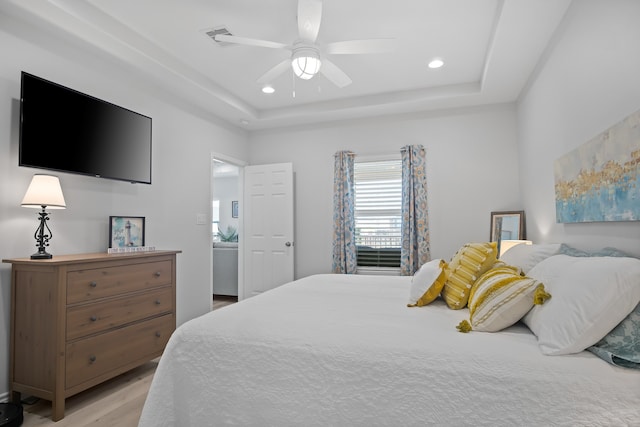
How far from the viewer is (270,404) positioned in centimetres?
142

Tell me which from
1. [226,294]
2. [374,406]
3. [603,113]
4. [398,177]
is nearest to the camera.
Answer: [374,406]

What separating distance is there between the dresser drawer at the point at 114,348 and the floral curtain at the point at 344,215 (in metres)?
2.23

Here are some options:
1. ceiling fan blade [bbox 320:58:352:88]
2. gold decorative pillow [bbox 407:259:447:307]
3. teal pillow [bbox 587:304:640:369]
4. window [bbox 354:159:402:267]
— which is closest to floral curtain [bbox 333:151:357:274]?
window [bbox 354:159:402:267]

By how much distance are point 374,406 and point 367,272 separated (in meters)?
3.37

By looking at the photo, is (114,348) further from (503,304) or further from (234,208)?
(234,208)

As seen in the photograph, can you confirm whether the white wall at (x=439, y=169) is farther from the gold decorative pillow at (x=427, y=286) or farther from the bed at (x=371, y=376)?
the bed at (x=371, y=376)

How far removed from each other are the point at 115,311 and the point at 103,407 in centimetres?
61

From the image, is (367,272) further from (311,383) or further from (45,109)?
(45,109)

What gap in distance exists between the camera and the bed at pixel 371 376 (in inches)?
44.4

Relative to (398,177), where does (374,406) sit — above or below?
below

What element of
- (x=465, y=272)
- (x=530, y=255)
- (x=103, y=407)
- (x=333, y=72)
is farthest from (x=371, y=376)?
(x=333, y=72)

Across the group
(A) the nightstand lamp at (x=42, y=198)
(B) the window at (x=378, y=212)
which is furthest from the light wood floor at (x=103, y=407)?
(B) the window at (x=378, y=212)

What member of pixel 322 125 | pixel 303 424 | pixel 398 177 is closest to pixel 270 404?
pixel 303 424

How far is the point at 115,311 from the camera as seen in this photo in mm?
2525
